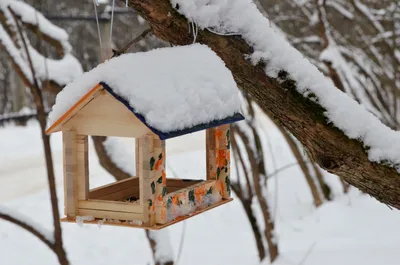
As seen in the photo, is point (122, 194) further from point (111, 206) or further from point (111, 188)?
point (111, 206)

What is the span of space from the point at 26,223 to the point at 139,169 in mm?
1758

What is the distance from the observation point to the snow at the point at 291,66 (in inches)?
86.0

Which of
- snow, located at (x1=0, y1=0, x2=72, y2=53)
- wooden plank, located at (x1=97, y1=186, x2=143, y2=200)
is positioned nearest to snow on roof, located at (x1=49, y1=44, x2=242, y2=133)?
wooden plank, located at (x1=97, y1=186, x2=143, y2=200)

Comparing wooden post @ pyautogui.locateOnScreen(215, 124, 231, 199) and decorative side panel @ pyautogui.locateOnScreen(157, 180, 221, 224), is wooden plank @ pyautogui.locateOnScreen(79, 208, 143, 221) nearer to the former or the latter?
decorative side panel @ pyautogui.locateOnScreen(157, 180, 221, 224)

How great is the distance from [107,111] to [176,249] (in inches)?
235

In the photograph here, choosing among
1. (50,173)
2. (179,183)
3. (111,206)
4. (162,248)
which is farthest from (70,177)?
(162,248)

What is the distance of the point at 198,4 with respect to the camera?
218cm

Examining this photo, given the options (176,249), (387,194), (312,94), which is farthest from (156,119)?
(176,249)

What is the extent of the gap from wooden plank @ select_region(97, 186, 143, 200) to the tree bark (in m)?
0.63

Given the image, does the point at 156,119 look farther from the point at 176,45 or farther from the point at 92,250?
the point at 92,250

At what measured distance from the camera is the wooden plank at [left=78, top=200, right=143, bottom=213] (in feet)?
7.04

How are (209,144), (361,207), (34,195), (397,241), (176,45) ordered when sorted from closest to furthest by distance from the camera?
(176,45)
(209,144)
(397,241)
(361,207)
(34,195)

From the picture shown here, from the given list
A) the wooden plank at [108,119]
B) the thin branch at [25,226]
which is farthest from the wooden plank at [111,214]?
the thin branch at [25,226]

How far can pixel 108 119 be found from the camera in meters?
2.13
